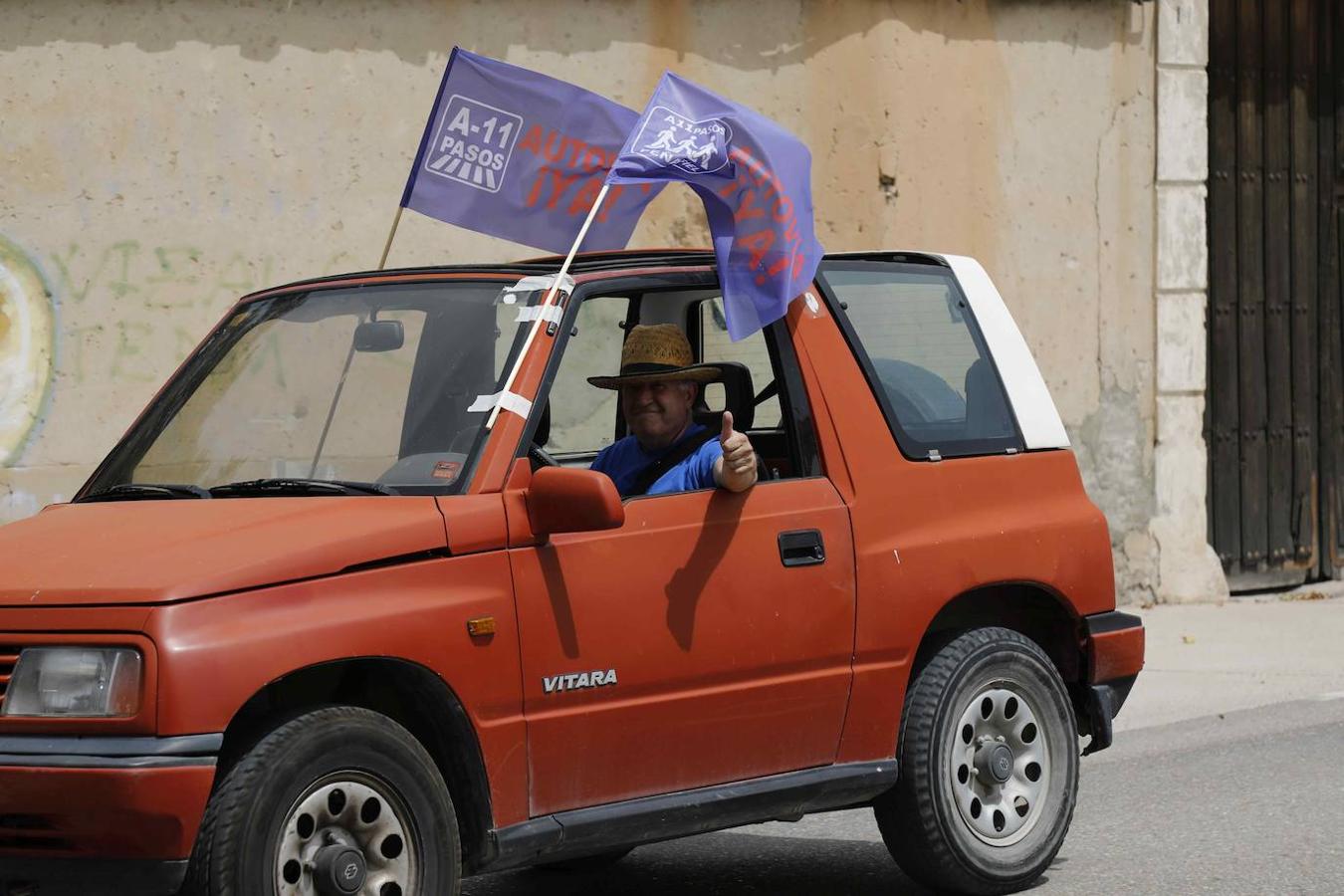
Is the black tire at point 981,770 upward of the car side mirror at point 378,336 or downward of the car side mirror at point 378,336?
downward

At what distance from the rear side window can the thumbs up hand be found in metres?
0.71

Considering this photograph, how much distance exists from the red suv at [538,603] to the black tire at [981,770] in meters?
0.01

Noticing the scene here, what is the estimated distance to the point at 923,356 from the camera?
6.25 metres

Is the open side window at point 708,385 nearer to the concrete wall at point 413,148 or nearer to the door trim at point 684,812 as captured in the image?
the door trim at point 684,812

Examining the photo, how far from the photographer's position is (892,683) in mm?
5773

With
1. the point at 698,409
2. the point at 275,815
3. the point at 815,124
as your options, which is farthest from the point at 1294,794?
the point at 815,124

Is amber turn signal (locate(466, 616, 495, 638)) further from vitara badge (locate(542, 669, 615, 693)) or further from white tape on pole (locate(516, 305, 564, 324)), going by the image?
white tape on pole (locate(516, 305, 564, 324))

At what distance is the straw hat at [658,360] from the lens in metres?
Result: 5.74

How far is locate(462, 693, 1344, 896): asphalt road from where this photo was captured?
628cm

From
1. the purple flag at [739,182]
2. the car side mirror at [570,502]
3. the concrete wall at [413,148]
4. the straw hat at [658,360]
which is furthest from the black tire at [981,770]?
the concrete wall at [413,148]

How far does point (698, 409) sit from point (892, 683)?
1.00m

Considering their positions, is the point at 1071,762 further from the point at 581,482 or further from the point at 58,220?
the point at 58,220

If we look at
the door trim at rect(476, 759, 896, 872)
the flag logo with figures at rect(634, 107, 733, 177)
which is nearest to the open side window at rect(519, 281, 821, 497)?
the flag logo with figures at rect(634, 107, 733, 177)

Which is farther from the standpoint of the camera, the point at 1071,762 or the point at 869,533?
the point at 1071,762
